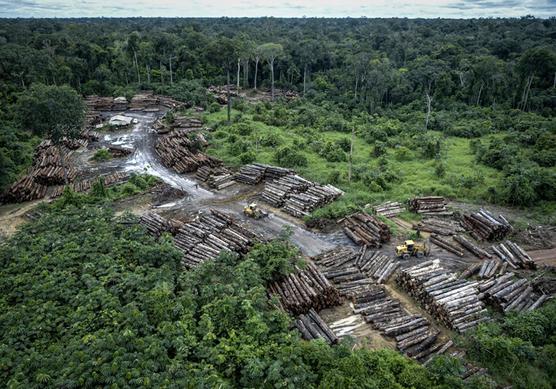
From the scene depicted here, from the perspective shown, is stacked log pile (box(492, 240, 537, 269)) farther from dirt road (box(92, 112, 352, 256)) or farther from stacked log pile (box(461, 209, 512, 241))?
dirt road (box(92, 112, 352, 256))

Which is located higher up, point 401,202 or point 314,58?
point 314,58

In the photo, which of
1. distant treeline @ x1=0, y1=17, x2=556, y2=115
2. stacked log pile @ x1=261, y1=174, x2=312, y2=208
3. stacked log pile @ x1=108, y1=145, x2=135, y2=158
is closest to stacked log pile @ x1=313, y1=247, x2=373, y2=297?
stacked log pile @ x1=261, y1=174, x2=312, y2=208

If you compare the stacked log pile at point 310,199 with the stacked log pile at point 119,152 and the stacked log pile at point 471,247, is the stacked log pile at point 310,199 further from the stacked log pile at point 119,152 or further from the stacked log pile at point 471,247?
the stacked log pile at point 119,152

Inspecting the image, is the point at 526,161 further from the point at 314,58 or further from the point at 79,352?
the point at 314,58

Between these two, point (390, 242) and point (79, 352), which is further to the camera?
point (390, 242)

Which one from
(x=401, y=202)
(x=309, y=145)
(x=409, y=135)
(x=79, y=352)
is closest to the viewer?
(x=79, y=352)

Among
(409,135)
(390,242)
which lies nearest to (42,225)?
(390,242)

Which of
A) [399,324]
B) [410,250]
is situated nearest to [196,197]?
[410,250]
